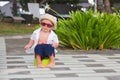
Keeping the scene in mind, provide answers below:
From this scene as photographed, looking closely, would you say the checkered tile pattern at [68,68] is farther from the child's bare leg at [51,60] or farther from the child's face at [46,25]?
the child's face at [46,25]

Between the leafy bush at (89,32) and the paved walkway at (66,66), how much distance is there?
15.9 inches

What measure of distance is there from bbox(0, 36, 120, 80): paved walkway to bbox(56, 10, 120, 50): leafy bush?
1.32ft

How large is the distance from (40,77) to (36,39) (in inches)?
45.2

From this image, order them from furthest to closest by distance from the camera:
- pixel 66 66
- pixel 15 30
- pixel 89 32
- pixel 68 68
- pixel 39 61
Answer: pixel 15 30
pixel 89 32
pixel 66 66
pixel 68 68
pixel 39 61

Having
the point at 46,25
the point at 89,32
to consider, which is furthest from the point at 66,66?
the point at 89,32

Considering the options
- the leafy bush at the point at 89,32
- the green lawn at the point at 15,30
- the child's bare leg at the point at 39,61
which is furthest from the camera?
the green lawn at the point at 15,30

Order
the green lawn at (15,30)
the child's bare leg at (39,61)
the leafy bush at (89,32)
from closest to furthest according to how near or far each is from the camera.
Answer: the child's bare leg at (39,61) → the leafy bush at (89,32) → the green lawn at (15,30)

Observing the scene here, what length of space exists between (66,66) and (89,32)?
285 cm

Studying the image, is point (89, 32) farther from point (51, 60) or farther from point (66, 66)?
point (51, 60)

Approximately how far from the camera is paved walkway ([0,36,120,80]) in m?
7.60

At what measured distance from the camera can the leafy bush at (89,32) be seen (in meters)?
11.4

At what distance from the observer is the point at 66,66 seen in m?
8.74

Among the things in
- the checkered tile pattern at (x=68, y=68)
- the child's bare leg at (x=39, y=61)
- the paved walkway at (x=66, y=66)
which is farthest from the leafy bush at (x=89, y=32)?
the child's bare leg at (x=39, y=61)

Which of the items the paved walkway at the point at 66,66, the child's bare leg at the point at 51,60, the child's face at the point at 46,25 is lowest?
the paved walkway at the point at 66,66
